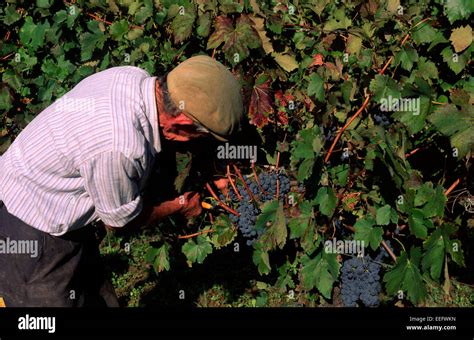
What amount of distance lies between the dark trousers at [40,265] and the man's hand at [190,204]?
435 mm

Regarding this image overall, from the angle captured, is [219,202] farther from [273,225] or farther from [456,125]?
[456,125]

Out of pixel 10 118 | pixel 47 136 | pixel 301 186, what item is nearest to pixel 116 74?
pixel 47 136

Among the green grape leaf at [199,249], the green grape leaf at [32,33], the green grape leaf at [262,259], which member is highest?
the green grape leaf at [32,33]

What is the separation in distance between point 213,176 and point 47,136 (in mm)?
1041

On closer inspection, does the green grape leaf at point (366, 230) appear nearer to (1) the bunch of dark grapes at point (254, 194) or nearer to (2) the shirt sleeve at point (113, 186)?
(1) the bunch of dark grapes at point (254, 194)

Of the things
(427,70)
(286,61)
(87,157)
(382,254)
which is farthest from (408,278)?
(87,157)

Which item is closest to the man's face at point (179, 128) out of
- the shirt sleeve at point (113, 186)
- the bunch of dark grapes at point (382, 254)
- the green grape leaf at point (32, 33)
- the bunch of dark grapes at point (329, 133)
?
the shirt sleeve at point (113, 186)

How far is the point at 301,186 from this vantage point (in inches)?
146

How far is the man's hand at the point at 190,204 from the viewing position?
3.49m

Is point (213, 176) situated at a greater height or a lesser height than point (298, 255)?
greater

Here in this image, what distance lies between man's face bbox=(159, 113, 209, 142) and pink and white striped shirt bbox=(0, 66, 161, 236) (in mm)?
37

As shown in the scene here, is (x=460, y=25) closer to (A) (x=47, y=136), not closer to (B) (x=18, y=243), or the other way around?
(A) (x=47, y=136)

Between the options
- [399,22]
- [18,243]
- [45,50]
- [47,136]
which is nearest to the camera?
[47,136]

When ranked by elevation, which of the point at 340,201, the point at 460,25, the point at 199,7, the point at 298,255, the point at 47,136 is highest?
the point at 199,7
